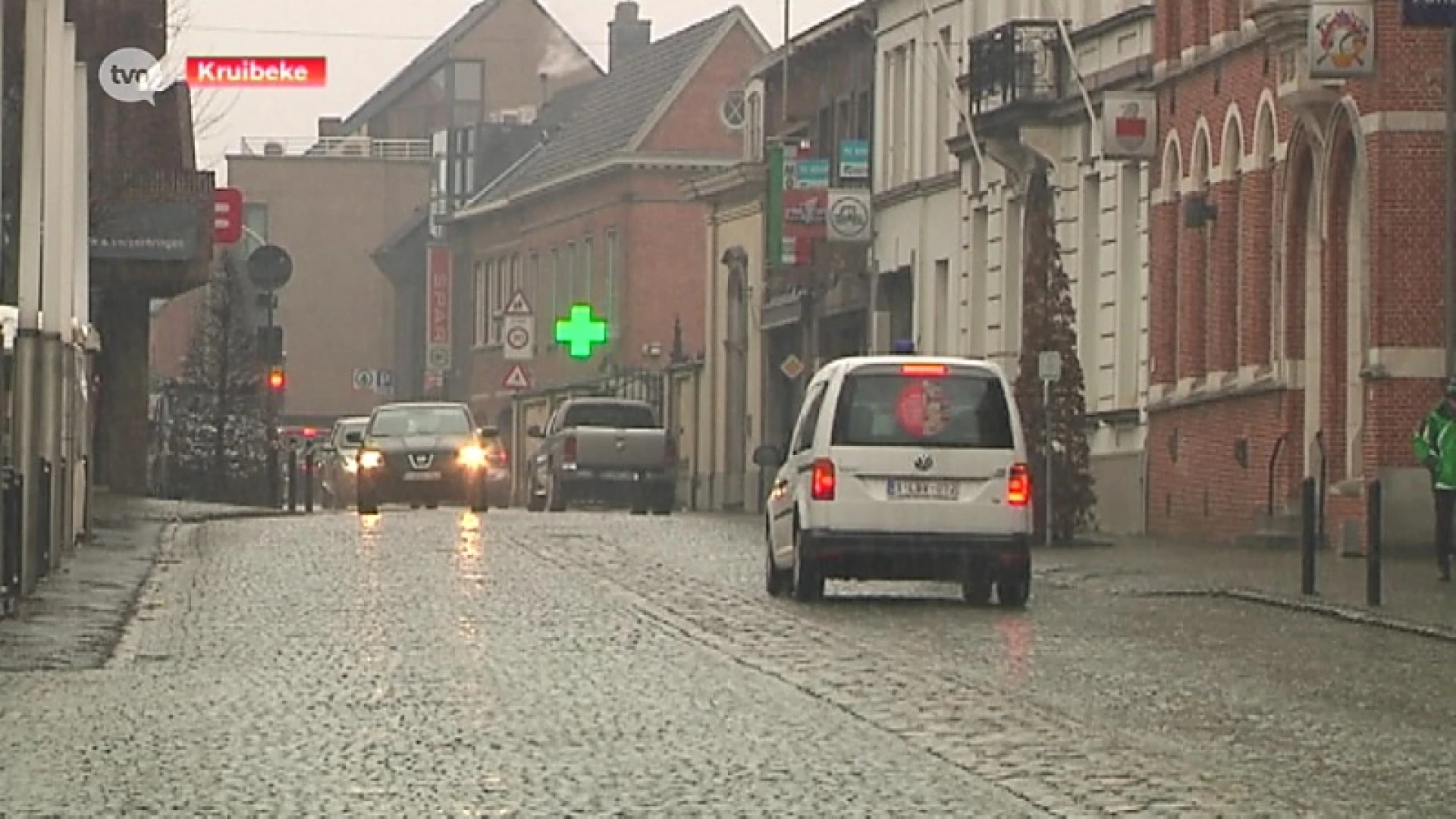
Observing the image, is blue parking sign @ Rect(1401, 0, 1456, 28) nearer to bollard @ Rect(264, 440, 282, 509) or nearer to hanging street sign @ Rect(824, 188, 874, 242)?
bollard @ Rect(264, 440, 282, 509)

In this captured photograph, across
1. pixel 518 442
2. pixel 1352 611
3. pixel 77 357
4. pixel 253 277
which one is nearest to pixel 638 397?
pixel 518 442

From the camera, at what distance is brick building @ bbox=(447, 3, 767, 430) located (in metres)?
99.1

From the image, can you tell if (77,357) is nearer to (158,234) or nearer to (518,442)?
(158,234)

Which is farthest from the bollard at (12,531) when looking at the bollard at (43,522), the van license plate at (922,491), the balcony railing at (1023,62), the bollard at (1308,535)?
the balcony railing at (1023,62)

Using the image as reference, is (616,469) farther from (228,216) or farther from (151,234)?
(228,216)

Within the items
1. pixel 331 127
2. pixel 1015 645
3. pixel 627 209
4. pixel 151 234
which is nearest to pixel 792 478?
pixel 1015 645

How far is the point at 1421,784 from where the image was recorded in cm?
1519

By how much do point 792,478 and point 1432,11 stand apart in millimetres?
6781

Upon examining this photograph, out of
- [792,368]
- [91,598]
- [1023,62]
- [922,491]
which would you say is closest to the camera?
[91,598]

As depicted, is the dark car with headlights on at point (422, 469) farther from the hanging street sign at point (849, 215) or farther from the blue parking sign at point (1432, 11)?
the blue parking sign at point (1432, 11)

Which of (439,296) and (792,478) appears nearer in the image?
(792,478)

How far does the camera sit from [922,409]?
28.1 metres

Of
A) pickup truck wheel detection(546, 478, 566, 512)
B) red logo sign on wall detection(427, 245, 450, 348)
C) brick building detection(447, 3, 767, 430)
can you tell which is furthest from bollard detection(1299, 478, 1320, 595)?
red logo sign on wall detection(427, 245, 450, 348)

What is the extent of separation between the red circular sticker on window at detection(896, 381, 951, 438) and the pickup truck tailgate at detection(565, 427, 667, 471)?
3168 cm
